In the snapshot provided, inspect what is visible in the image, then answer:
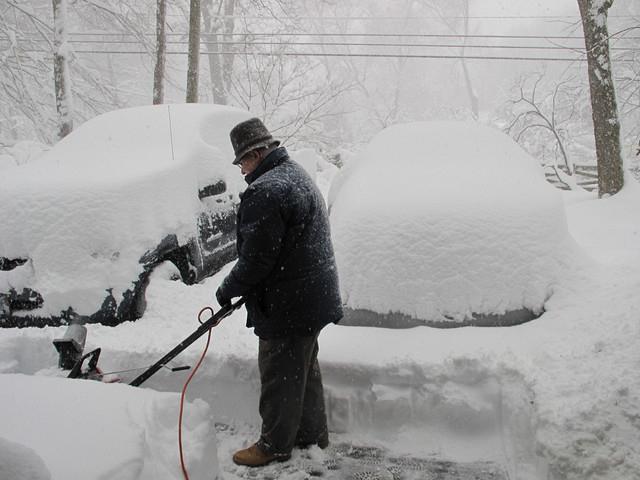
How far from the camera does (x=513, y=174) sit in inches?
152

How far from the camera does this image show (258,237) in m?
2.34

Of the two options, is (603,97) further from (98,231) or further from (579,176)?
(98,231)

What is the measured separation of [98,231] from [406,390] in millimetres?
2528

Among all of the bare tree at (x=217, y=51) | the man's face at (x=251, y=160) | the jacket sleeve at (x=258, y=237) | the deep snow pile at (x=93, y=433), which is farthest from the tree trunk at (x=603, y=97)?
the bare tree at (x=217, y=51)

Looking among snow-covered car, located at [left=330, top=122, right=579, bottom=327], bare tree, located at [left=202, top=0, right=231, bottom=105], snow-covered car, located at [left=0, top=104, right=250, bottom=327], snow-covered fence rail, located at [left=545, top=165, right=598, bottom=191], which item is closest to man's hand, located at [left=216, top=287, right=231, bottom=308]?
snow-covered car, located at [left=330, top=122, right=579, bottom=327]

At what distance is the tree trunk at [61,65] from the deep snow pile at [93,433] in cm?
959

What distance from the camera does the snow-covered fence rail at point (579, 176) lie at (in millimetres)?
10195

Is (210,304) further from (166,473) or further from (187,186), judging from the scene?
(166,473)

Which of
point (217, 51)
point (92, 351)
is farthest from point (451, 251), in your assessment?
point (217, 51)

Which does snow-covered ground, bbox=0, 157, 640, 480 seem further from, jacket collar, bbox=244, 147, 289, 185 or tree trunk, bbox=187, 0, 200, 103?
tree trunk, bbox=187, 0, 200, 103

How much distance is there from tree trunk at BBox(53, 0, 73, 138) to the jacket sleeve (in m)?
9.27

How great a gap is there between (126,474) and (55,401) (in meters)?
0.46

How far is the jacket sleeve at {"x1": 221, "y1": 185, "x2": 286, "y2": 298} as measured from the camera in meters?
2.34

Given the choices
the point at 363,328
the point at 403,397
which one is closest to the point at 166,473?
the point at 403,397
